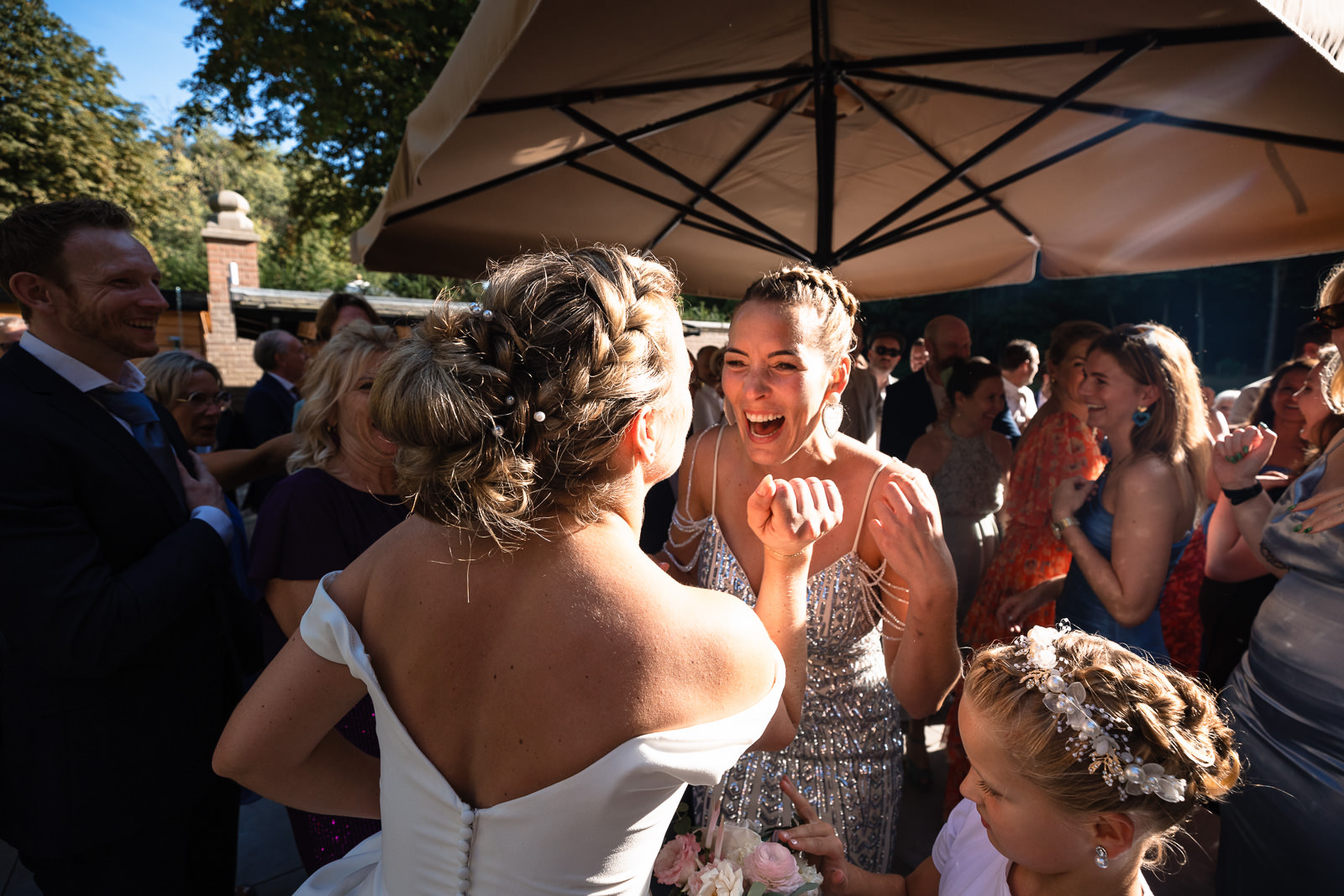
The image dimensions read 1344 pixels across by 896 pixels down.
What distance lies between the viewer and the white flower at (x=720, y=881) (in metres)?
1.28

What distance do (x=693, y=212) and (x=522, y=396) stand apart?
3520mm

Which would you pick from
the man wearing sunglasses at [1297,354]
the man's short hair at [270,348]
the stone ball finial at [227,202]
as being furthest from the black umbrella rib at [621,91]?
the stone ball finial at [227,202]

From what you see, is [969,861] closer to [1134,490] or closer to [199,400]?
[1134,490]

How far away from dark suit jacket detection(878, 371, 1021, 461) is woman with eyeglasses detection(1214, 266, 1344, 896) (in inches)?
113

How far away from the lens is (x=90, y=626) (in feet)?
5.65

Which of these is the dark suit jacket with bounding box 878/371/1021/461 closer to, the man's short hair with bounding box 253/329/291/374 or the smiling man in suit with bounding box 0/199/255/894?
the smiling man in suit with bounding box 0/199/255/894

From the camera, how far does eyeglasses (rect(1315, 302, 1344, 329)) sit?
188 cm

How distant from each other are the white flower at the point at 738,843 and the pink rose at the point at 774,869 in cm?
4

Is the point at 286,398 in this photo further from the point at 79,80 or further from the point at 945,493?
the point at 79,80

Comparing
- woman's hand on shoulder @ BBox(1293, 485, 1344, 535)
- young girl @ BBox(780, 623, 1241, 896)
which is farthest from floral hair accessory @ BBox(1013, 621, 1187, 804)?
woman's hand on shoulder @ BBox(1293, 485, 1344, 535)

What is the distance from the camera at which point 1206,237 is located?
12.2 ft

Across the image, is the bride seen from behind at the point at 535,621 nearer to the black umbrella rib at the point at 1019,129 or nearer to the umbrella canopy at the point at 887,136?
the umbrella canopy at the point at 887,136

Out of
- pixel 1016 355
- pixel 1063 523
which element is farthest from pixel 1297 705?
pixel 1016 355

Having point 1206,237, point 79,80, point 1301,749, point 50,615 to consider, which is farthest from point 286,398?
point 79,80
